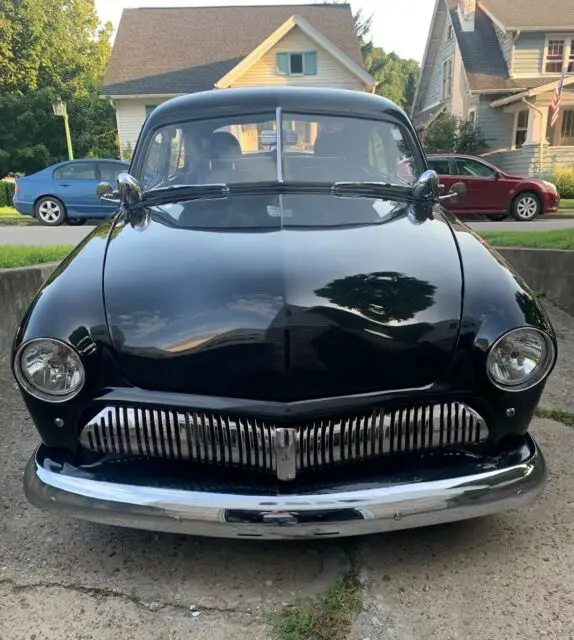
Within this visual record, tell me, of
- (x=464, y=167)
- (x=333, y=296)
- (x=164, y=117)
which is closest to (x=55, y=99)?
(x=464, y=167)

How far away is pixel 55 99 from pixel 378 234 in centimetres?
3034

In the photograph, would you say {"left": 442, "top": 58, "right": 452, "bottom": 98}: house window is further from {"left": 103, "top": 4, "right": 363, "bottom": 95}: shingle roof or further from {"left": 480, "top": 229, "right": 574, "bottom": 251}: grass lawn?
{"left": 480, "top": 229, "right": 574, "bottom": 251}: grass lawn

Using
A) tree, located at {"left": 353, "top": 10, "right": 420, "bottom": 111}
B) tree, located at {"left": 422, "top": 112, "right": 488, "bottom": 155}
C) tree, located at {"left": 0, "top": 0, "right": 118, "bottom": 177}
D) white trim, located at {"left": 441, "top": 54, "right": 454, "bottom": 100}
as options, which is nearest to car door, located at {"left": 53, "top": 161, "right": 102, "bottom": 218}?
tree, located at {"left": 422, "top": 112, "right": 488, "bottom": 155}

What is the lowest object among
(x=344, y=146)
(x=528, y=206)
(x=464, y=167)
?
(x=528, y=206)

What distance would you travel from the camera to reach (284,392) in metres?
1.86

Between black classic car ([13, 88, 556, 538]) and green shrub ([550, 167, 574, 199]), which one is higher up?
black classic car ([13, 88, 556, 538])

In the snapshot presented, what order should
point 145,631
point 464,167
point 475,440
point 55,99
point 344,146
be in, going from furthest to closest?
point 55,99 → point 464,167 → point 344,146 → point 475,440 → point 145,631

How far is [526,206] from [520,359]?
38.0ft

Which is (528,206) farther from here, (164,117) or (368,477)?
(368,477)

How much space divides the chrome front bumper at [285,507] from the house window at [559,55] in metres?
23.6

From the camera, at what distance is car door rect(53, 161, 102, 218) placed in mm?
12211

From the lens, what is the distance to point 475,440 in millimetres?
1965

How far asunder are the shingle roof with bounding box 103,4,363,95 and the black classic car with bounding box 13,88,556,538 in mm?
22654

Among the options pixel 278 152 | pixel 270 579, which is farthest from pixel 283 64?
pixel 270 579
